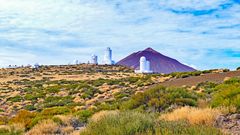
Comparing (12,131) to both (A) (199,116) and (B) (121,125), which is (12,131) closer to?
(B) (121,125)

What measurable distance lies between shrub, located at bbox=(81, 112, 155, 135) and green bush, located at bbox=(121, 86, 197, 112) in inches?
272

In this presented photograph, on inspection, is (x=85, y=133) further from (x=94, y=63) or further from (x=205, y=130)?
(x=94, y=63)

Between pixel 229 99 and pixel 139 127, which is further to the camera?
pixel 229 99

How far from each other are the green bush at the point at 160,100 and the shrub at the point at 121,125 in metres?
6.90

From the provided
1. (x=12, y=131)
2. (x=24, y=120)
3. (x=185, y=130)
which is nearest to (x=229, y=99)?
(x=185, y=130)

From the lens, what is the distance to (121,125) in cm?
879

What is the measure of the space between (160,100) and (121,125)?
837 centimetres

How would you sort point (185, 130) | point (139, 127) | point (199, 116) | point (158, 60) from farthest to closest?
point (158, 60) < point (199, 116) < point (139, 127) < point (185, 130)

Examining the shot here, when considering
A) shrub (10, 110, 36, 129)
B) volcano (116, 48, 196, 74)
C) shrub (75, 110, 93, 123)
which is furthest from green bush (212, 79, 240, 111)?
volcano (116, 48, 196, 74)

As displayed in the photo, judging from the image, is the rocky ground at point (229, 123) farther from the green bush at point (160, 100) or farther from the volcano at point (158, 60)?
the volcano at point (158, 60)

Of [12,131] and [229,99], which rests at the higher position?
[229,99]

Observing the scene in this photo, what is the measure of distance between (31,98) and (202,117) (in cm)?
3628

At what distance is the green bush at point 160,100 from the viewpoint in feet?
54.5

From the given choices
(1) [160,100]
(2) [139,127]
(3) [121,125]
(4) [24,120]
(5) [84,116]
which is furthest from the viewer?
(5) [84,116]
